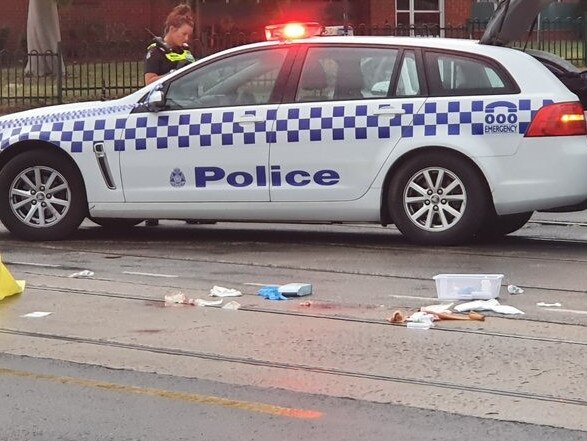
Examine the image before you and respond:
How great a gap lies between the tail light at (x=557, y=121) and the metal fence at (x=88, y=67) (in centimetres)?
1401

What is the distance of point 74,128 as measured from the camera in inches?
385

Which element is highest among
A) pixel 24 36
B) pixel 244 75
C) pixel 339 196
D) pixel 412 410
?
pixel 24 36

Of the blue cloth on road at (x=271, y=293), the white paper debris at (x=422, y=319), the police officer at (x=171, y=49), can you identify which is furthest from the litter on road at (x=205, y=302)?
the police officer at (x=171, y=49)

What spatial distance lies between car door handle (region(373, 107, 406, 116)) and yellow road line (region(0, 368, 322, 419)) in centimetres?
410

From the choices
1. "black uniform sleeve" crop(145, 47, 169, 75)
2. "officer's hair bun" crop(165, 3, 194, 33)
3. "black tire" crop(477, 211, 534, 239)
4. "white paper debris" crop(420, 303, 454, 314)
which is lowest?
"white paper debris" crop(420, 303, 454, 314)

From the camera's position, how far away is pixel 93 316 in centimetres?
705

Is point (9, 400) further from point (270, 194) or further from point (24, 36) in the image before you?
point (24, 36)

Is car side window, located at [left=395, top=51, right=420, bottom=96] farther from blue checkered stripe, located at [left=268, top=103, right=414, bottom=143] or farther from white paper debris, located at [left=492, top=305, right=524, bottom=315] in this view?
white paper debris, located at [left=492, top=305, right=524, bottom=315]

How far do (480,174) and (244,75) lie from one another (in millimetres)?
1936

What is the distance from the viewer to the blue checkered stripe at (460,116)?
8.93 meters

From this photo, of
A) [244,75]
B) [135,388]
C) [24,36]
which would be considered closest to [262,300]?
[135,388]

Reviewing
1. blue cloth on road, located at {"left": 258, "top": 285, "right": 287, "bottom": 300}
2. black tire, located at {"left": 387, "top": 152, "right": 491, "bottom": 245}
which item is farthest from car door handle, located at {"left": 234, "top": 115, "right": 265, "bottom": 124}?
blue cloth on road, located at {"left": 258, "top": 285, "right": 287, "bottom": 300}

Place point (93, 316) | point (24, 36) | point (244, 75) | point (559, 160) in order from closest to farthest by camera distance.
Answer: point (93, 316)
point (559, 160)
point (244, 75)
point (24, 36)

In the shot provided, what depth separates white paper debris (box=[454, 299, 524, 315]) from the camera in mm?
6957
